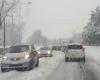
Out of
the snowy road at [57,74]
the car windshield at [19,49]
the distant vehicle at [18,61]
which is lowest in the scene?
the snowy road at [57,74]

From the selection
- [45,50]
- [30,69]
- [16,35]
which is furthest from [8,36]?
[30,69]

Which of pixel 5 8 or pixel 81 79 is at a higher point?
pixel 5 8

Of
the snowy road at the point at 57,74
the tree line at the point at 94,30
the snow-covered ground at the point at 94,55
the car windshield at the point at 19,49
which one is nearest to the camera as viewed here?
the snowy road at the point at 57,74

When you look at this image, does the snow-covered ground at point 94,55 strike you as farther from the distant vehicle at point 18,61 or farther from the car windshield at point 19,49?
the distant vehicle at point 18,61

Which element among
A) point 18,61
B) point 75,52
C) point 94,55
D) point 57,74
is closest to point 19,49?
point 18,61

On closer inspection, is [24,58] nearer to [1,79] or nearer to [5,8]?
[1,79]

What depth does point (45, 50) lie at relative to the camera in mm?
52219

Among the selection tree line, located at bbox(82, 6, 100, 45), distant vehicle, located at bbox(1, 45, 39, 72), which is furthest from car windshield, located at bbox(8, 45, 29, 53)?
tree line, located at bbox(82, 6, 100, 45)

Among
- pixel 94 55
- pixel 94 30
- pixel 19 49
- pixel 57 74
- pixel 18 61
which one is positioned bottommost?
pixel 94 55

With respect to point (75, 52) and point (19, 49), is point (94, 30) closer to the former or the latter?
point (75, 52)

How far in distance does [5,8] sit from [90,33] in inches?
3205

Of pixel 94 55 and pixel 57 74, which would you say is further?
pixel 94 55

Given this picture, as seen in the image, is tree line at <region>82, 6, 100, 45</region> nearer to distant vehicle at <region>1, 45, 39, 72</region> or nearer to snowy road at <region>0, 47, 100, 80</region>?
snowy road at <region>0, 47, 100, 80</region>

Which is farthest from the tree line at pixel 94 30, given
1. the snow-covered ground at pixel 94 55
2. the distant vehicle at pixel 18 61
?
the distant vehicle at pixel 18 61
